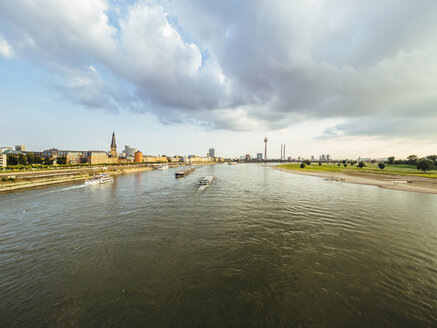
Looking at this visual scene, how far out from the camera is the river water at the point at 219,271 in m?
7.82

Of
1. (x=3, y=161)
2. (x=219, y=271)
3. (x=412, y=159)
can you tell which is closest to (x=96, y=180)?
(x=219, y=271)

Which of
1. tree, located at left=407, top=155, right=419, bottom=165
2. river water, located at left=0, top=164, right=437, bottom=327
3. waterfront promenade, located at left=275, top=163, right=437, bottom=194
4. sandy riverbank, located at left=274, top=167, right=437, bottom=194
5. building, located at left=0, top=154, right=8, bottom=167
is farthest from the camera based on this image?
building, located at left=0, top=154, right=8, bottom=167

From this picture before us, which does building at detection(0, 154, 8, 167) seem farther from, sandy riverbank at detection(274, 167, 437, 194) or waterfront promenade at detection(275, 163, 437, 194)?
sandy riverbank at detection(274, 167, 437, 194)

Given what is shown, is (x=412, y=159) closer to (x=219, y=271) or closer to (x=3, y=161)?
(x=219, y=271)

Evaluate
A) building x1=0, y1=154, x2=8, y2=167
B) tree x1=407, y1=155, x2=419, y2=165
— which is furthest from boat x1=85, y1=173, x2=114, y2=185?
tree x1=407, y1=155, x2=419, y2=165

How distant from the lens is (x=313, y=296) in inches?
349

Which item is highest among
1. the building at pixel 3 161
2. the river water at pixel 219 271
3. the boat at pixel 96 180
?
the building at pixel 3 161

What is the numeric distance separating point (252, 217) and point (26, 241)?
23.8 metres

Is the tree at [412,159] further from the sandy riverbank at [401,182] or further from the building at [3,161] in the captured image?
the building at [3,161]

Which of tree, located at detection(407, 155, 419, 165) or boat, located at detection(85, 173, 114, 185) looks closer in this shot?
boat, located at detection(85, 173, 114, 185)

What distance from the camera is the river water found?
25.7 ft

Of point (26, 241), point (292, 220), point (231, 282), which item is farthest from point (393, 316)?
point (26, 241)

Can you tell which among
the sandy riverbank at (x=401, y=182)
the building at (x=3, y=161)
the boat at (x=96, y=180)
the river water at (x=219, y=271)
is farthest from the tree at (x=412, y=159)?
the building at (x=3, y=161)

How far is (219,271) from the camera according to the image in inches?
434
